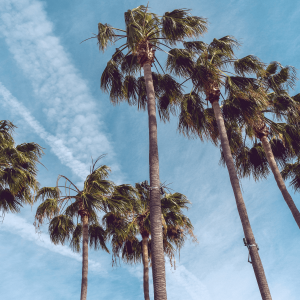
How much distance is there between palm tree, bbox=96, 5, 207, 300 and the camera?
7805 millimetres

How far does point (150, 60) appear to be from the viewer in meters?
10.9

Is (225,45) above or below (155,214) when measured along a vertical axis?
above

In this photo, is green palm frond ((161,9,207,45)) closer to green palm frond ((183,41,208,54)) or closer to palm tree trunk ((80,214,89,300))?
green palm frond ((183,41,208,54))

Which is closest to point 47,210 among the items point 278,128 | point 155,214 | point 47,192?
point 47,192

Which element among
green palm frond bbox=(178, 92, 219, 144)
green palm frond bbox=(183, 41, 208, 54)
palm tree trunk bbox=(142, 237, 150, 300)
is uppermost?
green palm frond bbox=(183, 41, 208, 54)

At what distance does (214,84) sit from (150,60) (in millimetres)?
2781

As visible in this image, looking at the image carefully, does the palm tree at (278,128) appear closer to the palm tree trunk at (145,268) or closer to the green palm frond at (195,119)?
the green palm frond at (195,119)

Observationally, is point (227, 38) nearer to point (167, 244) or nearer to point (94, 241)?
point (167, 244)

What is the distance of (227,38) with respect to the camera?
12719 millimetres

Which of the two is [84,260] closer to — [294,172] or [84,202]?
[84,202]

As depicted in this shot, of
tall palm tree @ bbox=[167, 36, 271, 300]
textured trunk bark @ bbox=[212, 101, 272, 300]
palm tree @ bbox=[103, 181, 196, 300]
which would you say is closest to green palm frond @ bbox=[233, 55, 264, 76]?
tall palm tree @ bbox=[167, 36, 271, 300]

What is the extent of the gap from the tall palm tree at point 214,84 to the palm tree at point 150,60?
921mm

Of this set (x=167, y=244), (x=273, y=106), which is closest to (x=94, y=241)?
(x=167, y=244)

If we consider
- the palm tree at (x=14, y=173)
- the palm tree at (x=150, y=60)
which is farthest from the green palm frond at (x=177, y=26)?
the palm tree at (x=14, y=173)
